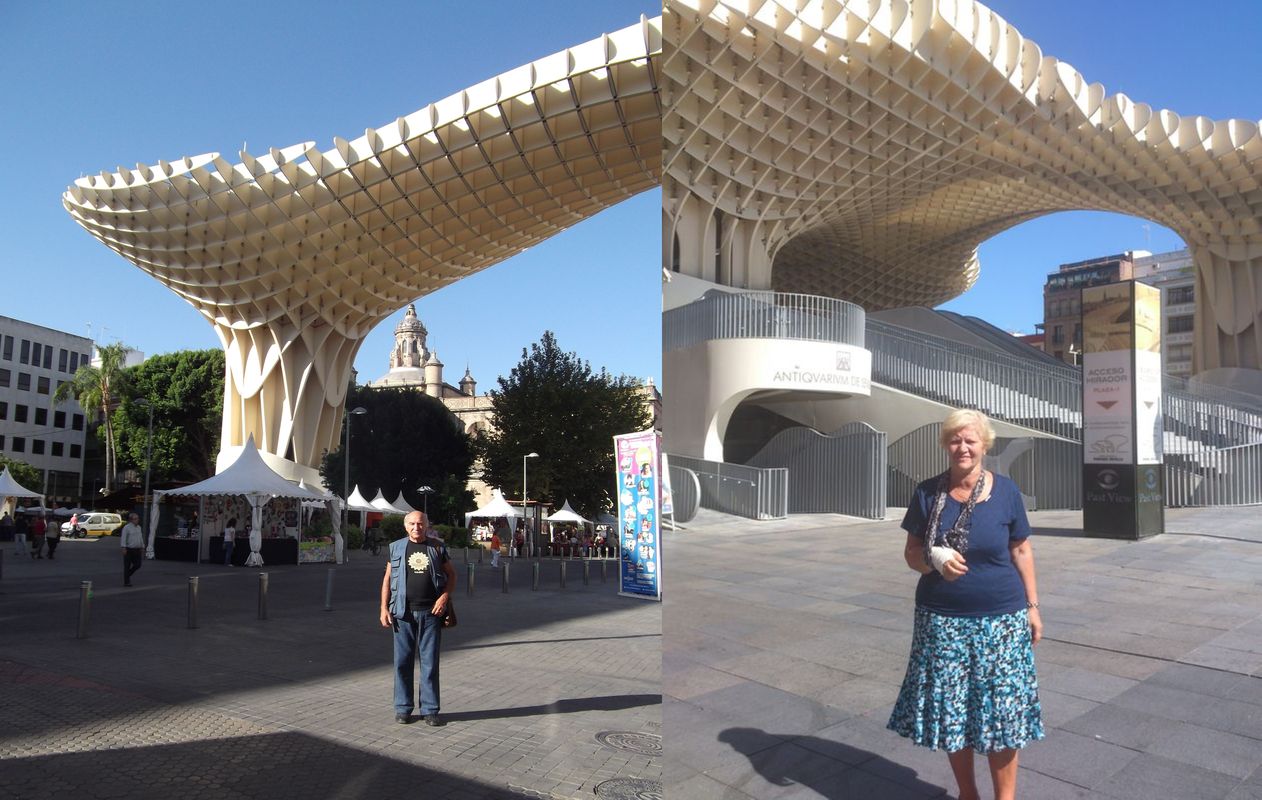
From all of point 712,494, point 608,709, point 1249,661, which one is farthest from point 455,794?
point 1249,661

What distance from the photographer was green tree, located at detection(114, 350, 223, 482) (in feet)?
150

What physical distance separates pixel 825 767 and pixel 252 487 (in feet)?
64.2

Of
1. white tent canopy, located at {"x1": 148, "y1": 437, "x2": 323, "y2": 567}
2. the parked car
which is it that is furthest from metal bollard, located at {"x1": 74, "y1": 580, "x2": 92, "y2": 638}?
the parked car

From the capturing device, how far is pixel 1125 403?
140cm

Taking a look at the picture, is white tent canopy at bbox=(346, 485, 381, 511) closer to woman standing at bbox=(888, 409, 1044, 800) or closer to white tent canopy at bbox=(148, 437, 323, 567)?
white tent canopy at bbox=(148, 437, 323, 567)

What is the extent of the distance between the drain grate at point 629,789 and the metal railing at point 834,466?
2585mm

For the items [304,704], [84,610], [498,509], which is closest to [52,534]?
[498,509]

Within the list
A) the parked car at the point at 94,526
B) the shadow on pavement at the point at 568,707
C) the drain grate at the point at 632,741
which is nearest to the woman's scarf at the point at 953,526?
the drain grate at the point at 632,741

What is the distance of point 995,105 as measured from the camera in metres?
1.46

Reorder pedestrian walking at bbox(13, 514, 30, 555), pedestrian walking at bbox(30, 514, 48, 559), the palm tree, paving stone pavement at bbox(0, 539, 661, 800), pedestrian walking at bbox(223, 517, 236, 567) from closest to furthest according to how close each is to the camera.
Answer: paving stone pavement at bbox(0, 539, 661, 800), pedestrian walking at bbox(223, 517, 236, 567), pedestrian walking at bbox(30, 514, 48, 559), pedestrian walking at bbox(13, 514, 30, 555), the palm tree

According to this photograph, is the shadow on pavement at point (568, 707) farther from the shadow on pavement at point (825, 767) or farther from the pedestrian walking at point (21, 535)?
the pedestrian walking at point (21, 535)

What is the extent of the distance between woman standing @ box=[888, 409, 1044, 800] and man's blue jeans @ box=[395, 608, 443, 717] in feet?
13.0

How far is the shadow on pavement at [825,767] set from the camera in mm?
1616

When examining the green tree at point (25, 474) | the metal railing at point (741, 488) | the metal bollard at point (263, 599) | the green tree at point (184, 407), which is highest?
the green tree at point (184, 407)
